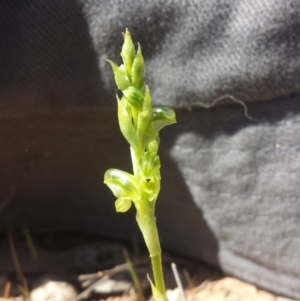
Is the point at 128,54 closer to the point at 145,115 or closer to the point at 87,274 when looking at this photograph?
the point at 145,115

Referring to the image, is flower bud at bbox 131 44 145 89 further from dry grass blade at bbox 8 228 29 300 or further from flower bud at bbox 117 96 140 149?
dry grass blade at bbox 8 228 29 300

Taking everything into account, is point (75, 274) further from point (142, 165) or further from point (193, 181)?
point (142, 165)

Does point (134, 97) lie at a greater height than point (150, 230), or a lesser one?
greater

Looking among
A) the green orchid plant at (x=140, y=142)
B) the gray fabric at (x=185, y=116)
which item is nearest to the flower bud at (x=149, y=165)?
the green orchid plant at (x=140, y=142)

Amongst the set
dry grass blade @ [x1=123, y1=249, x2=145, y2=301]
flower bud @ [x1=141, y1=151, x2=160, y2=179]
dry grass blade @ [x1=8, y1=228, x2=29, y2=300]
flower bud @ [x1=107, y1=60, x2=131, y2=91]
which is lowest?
dry grass blade @ [x1=123, y1=249, x2=145, y2=301]

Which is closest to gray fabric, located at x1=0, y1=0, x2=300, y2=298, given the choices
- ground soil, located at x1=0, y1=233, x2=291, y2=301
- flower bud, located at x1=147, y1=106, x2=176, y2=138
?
ground soil, located at x1=0, y1=233, x2=291, y2=301

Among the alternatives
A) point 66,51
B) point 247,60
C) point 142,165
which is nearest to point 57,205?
point 66,51

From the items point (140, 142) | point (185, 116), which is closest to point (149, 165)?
point (140, 142)
